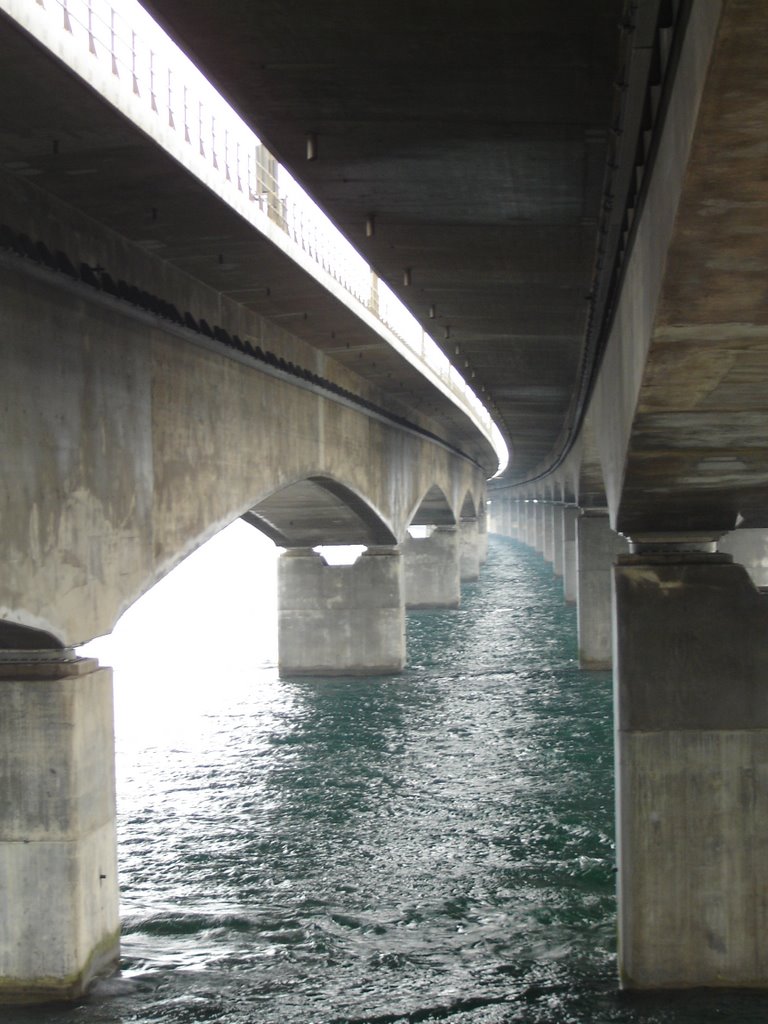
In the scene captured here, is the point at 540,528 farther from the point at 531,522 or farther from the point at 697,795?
the point at 697,795

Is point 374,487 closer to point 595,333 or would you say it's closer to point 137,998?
point 595,333

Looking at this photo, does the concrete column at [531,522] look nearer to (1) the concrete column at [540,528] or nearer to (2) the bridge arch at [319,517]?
(1) the concrete column at [540,528]

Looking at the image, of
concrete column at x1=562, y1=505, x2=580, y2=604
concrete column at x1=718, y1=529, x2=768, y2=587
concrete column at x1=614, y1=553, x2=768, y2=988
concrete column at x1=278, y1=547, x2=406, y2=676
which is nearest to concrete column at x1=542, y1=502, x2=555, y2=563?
concrete column at x1=562, y1=505, x2=580, y2=604

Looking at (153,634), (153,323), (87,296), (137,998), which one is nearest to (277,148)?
(87,296)

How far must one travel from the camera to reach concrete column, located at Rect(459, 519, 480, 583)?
3211 inches

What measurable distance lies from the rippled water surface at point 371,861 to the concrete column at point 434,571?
2595cm

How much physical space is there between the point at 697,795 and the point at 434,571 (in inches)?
1851

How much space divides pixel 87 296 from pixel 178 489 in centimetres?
353

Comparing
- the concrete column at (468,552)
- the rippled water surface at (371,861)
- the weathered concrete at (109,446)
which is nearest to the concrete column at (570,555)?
the concrete column at (468,552)

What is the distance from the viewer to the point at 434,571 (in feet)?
198

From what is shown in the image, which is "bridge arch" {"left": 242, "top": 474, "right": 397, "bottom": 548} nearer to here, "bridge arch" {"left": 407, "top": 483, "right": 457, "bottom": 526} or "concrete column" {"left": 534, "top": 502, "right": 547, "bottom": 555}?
"bridge arch" {"left": 407, "top": 483, "right": 457, "bottom": 526}

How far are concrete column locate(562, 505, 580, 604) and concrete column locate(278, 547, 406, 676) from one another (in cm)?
2679

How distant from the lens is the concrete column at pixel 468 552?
81.6m

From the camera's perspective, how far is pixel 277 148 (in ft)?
30.9
